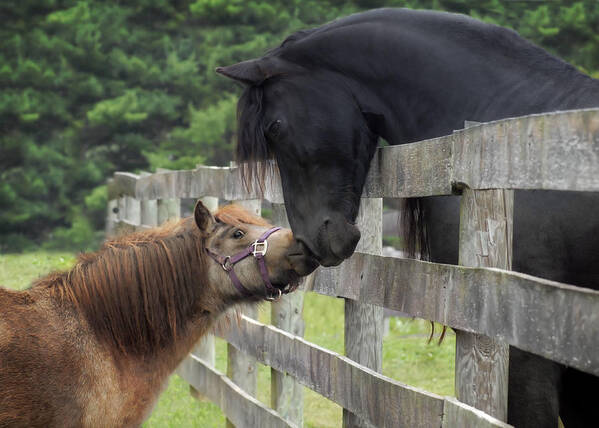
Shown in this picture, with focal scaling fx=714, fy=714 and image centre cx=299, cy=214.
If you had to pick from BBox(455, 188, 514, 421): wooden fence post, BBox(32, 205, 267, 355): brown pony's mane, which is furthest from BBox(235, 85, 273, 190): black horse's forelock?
BBox(455, 188, 514, 421): wooden fence post

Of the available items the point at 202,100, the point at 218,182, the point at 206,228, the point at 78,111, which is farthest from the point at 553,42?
the point at 206,228

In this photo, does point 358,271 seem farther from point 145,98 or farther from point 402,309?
point 145,98

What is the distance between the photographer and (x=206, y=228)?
12.5 feet

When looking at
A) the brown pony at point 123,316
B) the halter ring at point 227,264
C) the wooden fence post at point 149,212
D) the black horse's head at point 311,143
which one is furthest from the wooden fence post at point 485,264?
the wooden fence post at point 149,212

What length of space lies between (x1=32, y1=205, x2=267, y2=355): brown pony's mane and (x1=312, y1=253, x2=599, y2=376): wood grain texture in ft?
3.13

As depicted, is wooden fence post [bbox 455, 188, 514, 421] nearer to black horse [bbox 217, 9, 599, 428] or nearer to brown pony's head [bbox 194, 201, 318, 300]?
black horse [bbox 217, 9, 599, 428]

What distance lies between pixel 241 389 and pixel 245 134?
2182mm

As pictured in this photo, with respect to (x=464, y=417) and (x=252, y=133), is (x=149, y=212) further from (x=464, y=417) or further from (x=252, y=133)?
(x=464, y=417)

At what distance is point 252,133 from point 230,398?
231 cm

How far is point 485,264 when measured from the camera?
2.40m

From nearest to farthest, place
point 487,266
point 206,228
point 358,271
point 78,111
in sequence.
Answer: point 487,266 < point 358,271 < point 206,228 < point 78,111

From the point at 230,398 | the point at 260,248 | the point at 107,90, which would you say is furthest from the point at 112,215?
A: the point at 107,90

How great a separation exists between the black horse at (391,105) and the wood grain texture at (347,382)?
344 millimetres

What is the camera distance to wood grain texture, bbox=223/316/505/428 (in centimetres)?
270
